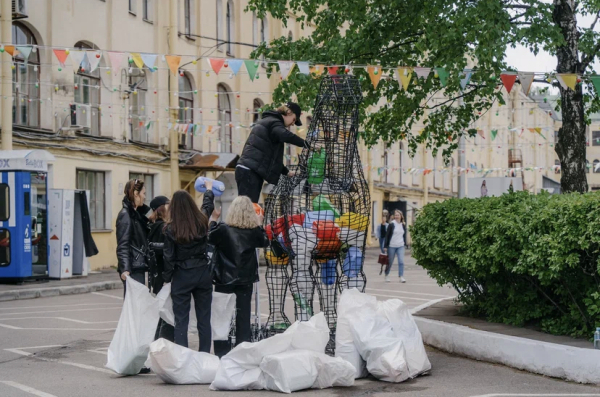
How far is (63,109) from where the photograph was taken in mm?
24766

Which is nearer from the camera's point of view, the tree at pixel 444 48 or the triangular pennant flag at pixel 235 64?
the tree at pixel 444 48

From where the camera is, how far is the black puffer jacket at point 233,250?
28.7 feet

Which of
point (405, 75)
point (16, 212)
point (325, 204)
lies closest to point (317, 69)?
point (405, 75)

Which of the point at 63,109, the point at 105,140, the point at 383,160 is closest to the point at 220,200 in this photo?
the point at 105,140

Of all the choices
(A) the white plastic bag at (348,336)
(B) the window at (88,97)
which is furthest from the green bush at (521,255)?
(B) the window at (88,97)

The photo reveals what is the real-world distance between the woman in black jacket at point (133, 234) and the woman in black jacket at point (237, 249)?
3.14 feet

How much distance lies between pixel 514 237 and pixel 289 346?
111 inches

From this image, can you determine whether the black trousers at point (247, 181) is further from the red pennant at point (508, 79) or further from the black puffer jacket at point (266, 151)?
the red pennant at point (508, 79)

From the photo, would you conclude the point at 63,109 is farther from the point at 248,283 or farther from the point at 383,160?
the point at 383,160

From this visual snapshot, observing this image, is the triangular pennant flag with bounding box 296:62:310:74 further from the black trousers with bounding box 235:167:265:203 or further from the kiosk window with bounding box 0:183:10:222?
the kiosk window with bounding box 0:183:10:222

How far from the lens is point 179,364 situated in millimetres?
7941

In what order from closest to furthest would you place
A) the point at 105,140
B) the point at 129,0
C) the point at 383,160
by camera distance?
the point at 105,140
the point at 129,0
the point at 383,160

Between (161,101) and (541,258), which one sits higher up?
(161,101)

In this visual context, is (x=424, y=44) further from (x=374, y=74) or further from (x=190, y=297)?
(x=190, y=297)
